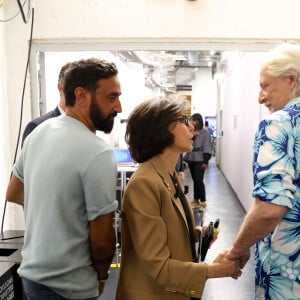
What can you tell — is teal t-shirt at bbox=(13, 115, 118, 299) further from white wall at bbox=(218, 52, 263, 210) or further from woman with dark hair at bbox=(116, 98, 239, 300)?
white wall at bbox=(218, 52, 263, 210)

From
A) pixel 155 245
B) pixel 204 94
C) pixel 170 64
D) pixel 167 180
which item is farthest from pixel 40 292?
pixel 204 94

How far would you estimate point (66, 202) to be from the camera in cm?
110

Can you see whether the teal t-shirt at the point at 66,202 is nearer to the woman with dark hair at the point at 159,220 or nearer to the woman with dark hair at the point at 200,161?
the woman with dark hair at the point at 159,220

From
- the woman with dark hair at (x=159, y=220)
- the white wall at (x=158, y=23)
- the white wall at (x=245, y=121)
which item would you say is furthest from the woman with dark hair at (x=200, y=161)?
the woman with dark hair at (x=159, y=220)

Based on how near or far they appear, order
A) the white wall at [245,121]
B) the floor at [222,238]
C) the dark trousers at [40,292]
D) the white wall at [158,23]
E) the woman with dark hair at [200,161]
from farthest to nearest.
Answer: the woman with dark hair at [200,161]
the white wall at [245,121]
the floor at [222,238]
the white wall at [158,23]
the dark trousers at [40,292]

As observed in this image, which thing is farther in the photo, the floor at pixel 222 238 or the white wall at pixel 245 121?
the white wall at pixel 245 121

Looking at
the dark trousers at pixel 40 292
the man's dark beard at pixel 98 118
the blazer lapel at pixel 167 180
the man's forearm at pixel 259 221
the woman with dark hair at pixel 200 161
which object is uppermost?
the man's dark beard at pixel 98 118

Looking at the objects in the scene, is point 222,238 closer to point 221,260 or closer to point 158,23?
point 158,23

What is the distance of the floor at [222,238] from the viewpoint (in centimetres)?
281

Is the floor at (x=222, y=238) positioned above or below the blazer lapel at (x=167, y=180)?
below

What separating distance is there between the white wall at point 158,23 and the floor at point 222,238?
77.9 inches

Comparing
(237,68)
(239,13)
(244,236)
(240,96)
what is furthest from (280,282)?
(237,68)

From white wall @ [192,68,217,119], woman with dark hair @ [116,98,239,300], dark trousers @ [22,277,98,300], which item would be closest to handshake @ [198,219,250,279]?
woman with dark hair @ [116,98,239,300]

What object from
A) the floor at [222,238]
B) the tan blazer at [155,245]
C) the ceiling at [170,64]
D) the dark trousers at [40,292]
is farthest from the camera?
the ceiling at [170,64]
